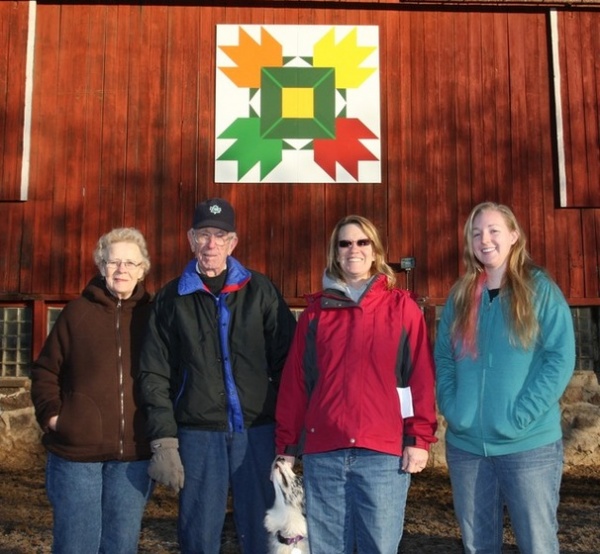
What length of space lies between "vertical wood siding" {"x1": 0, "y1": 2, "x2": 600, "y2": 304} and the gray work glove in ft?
14.7

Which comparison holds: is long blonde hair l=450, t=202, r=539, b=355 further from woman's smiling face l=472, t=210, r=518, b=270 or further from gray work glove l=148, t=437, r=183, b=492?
gray work glove l=148, t=437, r=183, b=492

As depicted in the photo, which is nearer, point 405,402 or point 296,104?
point 405,402

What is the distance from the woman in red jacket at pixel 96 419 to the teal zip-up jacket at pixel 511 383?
1.40m

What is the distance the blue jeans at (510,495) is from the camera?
260cm

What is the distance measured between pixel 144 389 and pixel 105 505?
53 centimetres

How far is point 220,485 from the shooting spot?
3.09m

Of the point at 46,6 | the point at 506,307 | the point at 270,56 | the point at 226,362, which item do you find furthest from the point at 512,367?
the point at 46,6

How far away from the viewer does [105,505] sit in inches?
119

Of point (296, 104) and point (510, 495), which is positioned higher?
point (296, 104)

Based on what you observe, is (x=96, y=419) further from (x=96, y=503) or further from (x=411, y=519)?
(x=411, y=519)

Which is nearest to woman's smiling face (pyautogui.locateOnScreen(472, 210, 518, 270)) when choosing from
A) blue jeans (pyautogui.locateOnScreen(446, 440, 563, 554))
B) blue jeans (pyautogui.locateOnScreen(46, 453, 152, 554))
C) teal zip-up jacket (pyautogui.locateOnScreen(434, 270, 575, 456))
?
teal zip-up jacket (pyautogui.locateOnScreen(434, 270, 575, 456))

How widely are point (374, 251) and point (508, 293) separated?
0.59 m

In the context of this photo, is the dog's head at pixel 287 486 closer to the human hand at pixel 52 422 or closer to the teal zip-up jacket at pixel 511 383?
the teal zip-up jacket at pixel 511 383

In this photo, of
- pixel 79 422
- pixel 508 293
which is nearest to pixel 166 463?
pixel 79 422
